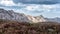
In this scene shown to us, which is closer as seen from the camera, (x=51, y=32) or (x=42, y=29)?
(x=51, y=32)

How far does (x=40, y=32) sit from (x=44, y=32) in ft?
1.03

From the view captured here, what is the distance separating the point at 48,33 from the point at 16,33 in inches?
97.5

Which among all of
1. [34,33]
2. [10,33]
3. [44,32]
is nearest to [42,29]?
[44,32]

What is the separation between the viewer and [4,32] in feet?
49.8

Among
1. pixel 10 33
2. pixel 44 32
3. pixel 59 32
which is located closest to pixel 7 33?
pixel 10 33

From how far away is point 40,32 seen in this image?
15.5 m

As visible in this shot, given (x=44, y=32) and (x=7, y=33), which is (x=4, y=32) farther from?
(x=44, y=32)

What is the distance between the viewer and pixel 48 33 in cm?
1527

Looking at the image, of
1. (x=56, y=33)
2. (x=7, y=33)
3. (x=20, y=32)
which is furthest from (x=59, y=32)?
(x=7, y=33)

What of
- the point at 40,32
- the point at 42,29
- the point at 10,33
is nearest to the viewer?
the point at 10,33

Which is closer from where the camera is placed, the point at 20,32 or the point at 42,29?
the point at 20,32

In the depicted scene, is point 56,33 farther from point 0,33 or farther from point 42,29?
point 0,33

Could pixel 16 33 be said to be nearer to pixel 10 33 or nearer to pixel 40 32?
pixel 10 33

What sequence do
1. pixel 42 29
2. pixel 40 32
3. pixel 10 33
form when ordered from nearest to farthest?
pixel 10 33, pixel 40 32, pixel 42 29
